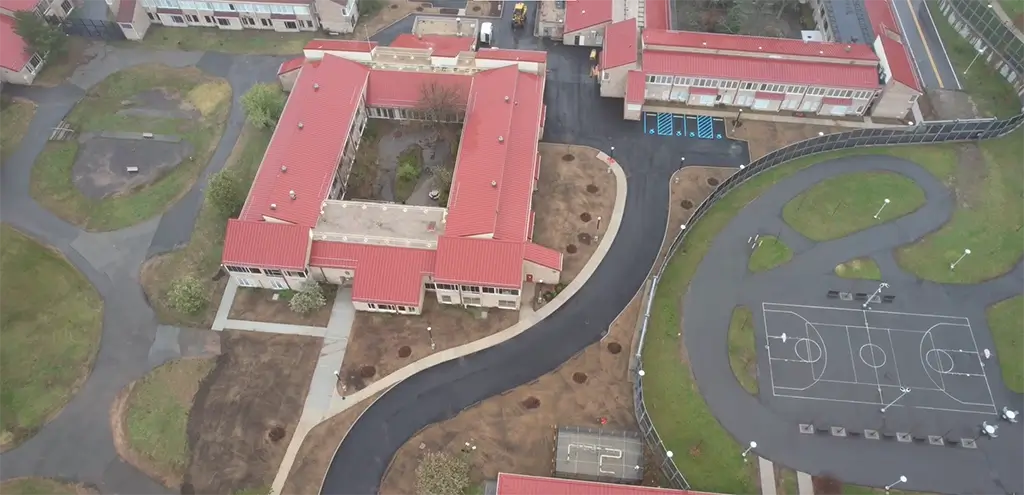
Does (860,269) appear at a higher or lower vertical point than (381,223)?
lower

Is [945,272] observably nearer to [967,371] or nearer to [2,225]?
[967,371]

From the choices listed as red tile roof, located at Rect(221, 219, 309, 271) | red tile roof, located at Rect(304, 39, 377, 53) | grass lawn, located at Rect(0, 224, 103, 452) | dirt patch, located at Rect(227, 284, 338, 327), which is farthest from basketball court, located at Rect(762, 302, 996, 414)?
grass lawn, located at Rect(0, 224, 103, 452)

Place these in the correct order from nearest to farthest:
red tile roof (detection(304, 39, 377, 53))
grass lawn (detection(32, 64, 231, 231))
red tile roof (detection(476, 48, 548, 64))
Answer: grass lawn (detection(32, 64, 231, 231)), red tile roof (detection(476, 48, 548, 64)), red tile roof (detection(304, 39, 377, 53))

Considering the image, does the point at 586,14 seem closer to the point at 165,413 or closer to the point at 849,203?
the point at 849,203

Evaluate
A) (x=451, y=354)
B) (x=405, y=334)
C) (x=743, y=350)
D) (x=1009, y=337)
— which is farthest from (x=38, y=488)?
(x=1009, y=337)

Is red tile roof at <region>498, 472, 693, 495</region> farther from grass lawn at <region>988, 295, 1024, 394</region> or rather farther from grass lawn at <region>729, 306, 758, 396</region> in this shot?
grass lawn at <region>988, 295, 1024, 394</region>

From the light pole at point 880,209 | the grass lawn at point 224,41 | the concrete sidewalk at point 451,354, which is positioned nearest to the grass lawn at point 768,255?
the light pole at point 880,209

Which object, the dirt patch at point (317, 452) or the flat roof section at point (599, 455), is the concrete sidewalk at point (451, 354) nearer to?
the dirt patch at point (317, 452)
